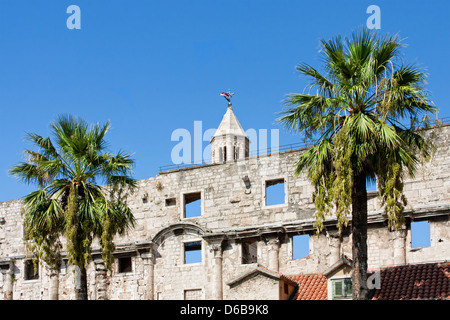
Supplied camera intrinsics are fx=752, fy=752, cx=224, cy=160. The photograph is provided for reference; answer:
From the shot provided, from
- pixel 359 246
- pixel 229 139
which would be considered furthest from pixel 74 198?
pixel 229 139

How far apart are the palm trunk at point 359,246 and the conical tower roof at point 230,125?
130 feet

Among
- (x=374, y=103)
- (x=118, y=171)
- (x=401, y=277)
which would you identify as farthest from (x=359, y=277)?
(x=118, y=171)

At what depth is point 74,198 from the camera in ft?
73.1

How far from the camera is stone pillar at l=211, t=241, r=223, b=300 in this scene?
30.9m

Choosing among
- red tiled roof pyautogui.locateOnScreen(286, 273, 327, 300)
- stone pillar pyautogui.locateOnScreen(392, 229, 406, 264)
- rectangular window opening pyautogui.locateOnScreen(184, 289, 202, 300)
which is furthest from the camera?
rectangular window opening pyautogui.locateOnScreen(184, 289, 202, 300)

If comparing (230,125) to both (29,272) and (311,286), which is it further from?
(311,286)

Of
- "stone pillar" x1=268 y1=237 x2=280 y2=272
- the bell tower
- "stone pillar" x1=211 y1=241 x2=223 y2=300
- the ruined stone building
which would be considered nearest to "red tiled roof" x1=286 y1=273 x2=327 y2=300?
the ruined stone building

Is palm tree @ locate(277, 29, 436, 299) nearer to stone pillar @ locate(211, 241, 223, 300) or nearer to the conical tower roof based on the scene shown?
stone pillar @ locate(211, 241, 223, 300)

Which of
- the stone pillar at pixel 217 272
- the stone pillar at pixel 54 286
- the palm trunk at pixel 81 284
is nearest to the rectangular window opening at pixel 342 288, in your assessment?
the stone pillar at pixel 217 272

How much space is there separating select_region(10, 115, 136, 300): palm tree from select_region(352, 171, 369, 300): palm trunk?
7295mm

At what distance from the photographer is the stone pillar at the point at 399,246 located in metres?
28.2

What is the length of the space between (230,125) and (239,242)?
93.2 ft

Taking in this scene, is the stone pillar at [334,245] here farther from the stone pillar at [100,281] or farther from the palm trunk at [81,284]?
the palm trunk at [81,284]
